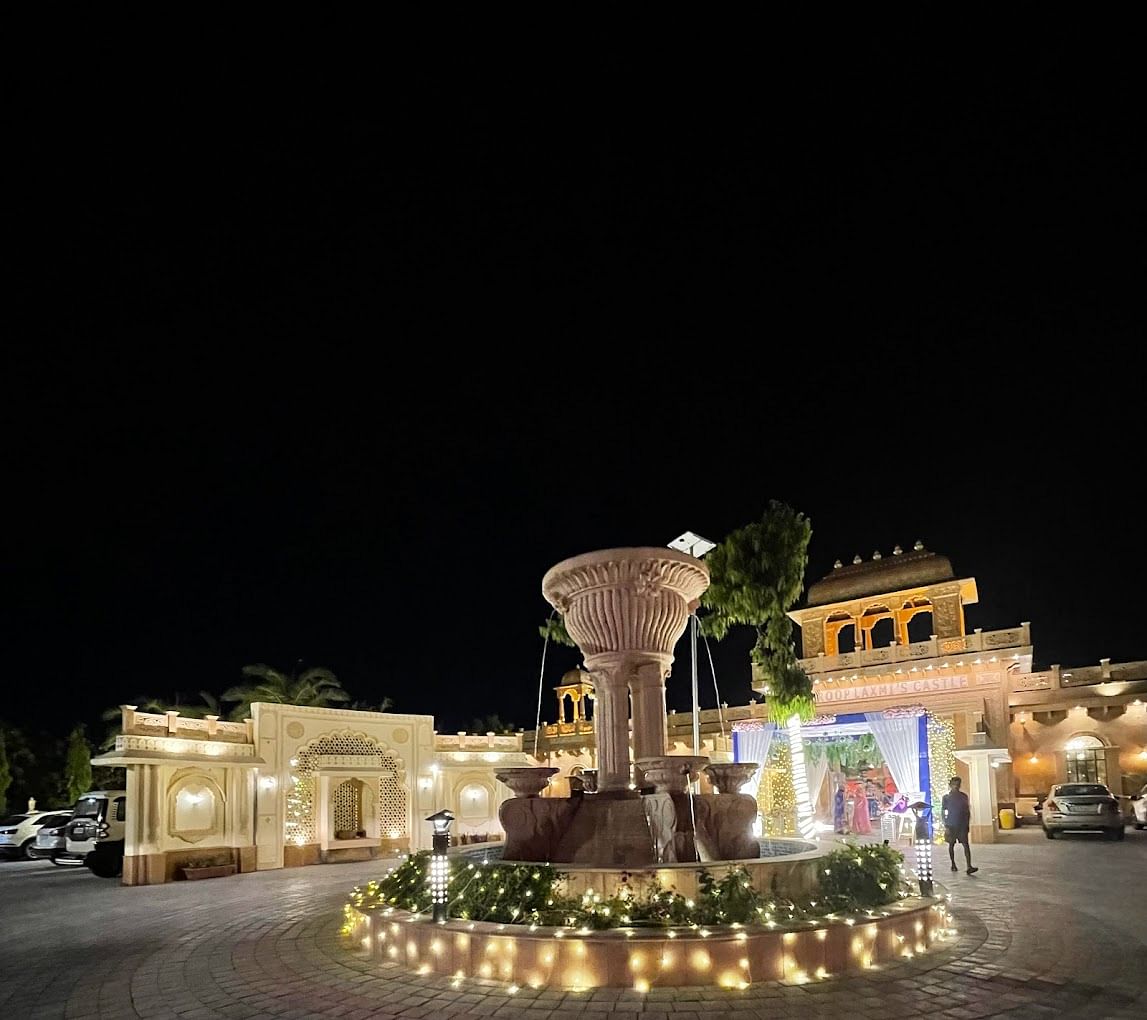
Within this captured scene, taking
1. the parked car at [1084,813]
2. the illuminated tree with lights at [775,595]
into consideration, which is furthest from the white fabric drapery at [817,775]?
the parked car at [1084,813]

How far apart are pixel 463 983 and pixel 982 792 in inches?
633

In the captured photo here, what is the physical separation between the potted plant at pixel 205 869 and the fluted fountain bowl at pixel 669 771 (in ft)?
37.0

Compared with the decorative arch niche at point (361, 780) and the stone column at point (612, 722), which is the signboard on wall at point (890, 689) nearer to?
the decorative arch niche at point (361, 780)

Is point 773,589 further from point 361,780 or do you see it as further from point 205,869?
point 205,869

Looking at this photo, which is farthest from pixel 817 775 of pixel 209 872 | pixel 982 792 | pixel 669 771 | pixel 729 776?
pixel 669 771

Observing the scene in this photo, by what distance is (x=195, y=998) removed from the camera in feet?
22.2

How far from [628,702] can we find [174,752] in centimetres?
1073

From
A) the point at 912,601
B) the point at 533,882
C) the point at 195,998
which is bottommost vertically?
the point at 195,998

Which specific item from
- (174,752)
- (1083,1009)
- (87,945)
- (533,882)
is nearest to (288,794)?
(174,752)

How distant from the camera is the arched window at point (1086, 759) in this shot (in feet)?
87.9

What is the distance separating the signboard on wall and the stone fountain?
16.7m

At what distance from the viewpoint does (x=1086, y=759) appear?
88.9 ft

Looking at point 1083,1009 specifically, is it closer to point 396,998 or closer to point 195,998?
point 396,998

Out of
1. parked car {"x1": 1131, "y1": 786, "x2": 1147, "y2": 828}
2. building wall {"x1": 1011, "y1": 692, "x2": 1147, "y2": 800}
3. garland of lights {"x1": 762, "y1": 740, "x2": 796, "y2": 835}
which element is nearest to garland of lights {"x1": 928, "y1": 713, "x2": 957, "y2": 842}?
garland of lights {"x1": 762, "y1": 740, "x2": 796, "y2": 835}
